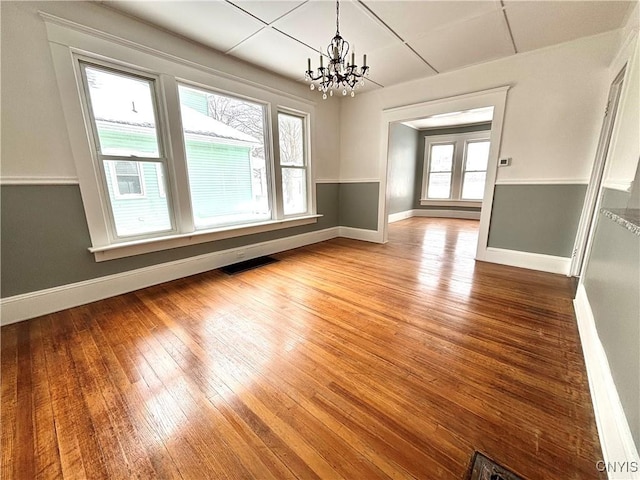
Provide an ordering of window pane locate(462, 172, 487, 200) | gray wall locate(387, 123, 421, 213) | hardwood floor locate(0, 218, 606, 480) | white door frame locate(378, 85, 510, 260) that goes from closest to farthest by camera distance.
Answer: hardwood floor locate(0, 218, 606, 480) → white door frame locate(378, 85, 510, 260) → gray wall locate(387, 123, 421, 213) → window pane locate(462, 172, 487, 200)

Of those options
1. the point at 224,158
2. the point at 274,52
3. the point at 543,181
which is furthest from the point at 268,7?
the point at 543,181

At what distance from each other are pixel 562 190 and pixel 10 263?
18.1 feet

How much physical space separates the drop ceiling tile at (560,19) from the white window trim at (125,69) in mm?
2864

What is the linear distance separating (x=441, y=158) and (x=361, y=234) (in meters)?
4.48

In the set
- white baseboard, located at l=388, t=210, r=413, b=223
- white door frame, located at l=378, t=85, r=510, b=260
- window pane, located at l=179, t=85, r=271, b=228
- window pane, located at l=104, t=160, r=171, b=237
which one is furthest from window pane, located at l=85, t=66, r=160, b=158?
white baseboard, located at l=388, t=210, r=413, b=223

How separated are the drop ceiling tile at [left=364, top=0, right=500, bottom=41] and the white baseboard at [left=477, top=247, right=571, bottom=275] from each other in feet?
8.85

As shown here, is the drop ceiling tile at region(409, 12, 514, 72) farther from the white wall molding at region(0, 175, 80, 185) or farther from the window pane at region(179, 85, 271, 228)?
the white wall molding at region(0, 175, 80, 185)

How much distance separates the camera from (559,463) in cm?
98

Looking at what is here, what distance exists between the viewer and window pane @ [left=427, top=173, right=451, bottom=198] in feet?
24.4

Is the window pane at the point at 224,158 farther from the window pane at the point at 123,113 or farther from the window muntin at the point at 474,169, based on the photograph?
the window muntin at the point at 474,169

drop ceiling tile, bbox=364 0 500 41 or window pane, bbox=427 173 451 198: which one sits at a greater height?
drop ceiling tile, bbox=364 0 500 41

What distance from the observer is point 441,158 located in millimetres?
7395

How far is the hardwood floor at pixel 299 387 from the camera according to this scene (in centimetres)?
101

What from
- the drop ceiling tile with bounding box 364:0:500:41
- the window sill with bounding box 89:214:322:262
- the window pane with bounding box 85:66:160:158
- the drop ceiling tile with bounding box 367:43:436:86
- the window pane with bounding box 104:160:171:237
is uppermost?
the drop ceiling tile with bounding box 367:43:436:86
